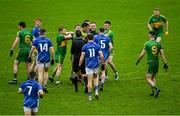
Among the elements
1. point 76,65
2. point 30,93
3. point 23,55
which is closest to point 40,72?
point 76,65

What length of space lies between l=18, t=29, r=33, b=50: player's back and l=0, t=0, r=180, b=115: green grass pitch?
2.03 metres

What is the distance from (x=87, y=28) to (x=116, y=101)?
4.26 m

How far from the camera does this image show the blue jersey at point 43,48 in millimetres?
29578

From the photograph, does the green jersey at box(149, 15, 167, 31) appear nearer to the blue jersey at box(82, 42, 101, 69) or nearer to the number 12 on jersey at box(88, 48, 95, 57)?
the blue jersey at box(82, 42, 101, 69)

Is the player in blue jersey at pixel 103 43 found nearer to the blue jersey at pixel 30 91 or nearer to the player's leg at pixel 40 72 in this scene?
the player's leg at pixel 40 72

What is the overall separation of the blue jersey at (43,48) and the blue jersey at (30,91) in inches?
231

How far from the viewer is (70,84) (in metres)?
32.7

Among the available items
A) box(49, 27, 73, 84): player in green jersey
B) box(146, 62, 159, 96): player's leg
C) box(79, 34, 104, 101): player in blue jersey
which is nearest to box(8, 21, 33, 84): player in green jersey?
box(49, 27, 73, 84): player in green jersey

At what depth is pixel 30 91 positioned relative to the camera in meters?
23.8

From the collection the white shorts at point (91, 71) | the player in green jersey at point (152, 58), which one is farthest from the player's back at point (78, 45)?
the player in green jersey at point (152, 58)

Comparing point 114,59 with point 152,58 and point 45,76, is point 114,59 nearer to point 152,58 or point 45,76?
point 45,76

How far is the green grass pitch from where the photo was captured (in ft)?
92.0

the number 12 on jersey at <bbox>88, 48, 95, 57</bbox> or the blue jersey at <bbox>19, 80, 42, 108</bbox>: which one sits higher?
the number 12 on jersey at <bbox>88, 48, 95, 57</bbox>

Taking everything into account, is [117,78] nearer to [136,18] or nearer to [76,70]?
[76,70]
